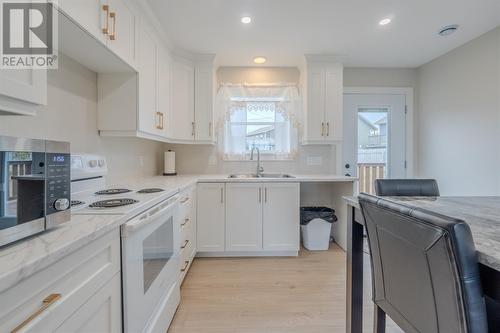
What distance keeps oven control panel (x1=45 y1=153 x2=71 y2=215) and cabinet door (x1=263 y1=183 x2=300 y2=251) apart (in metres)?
2.00

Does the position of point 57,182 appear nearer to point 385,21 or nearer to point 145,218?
point 145,218

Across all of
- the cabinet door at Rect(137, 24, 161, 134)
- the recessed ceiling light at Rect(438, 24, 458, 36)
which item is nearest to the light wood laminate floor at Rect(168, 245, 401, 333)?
the cabinet door at Rect(137, 24, 161, 134)

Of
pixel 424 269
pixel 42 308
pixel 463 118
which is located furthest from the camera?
pixel 463 118

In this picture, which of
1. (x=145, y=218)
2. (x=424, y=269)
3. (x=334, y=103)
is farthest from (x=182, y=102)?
(x=424, y=269)

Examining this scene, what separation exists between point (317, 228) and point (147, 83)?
92.1 inches

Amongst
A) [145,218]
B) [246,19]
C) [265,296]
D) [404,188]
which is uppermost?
[246,19]

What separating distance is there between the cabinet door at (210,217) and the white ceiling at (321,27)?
5.11ft

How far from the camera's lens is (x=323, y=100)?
2.98 m

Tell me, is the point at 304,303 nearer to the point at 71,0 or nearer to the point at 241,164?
the point at 241,164

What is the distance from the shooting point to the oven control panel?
2.40 feet

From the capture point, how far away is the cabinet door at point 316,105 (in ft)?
9.73

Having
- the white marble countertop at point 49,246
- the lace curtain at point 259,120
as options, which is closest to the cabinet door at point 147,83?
the lace curtain at point 259,120

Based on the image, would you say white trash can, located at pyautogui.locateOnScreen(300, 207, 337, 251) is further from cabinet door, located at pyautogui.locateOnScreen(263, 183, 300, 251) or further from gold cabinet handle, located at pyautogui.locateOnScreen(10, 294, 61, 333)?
gold cabinet handle, located at pyautogui.locateOnScreen(10, 294, 61, 333)

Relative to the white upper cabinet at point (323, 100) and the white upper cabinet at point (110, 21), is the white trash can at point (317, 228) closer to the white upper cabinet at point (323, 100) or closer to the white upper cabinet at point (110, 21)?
the white upper cabinet at point (323, 100)
